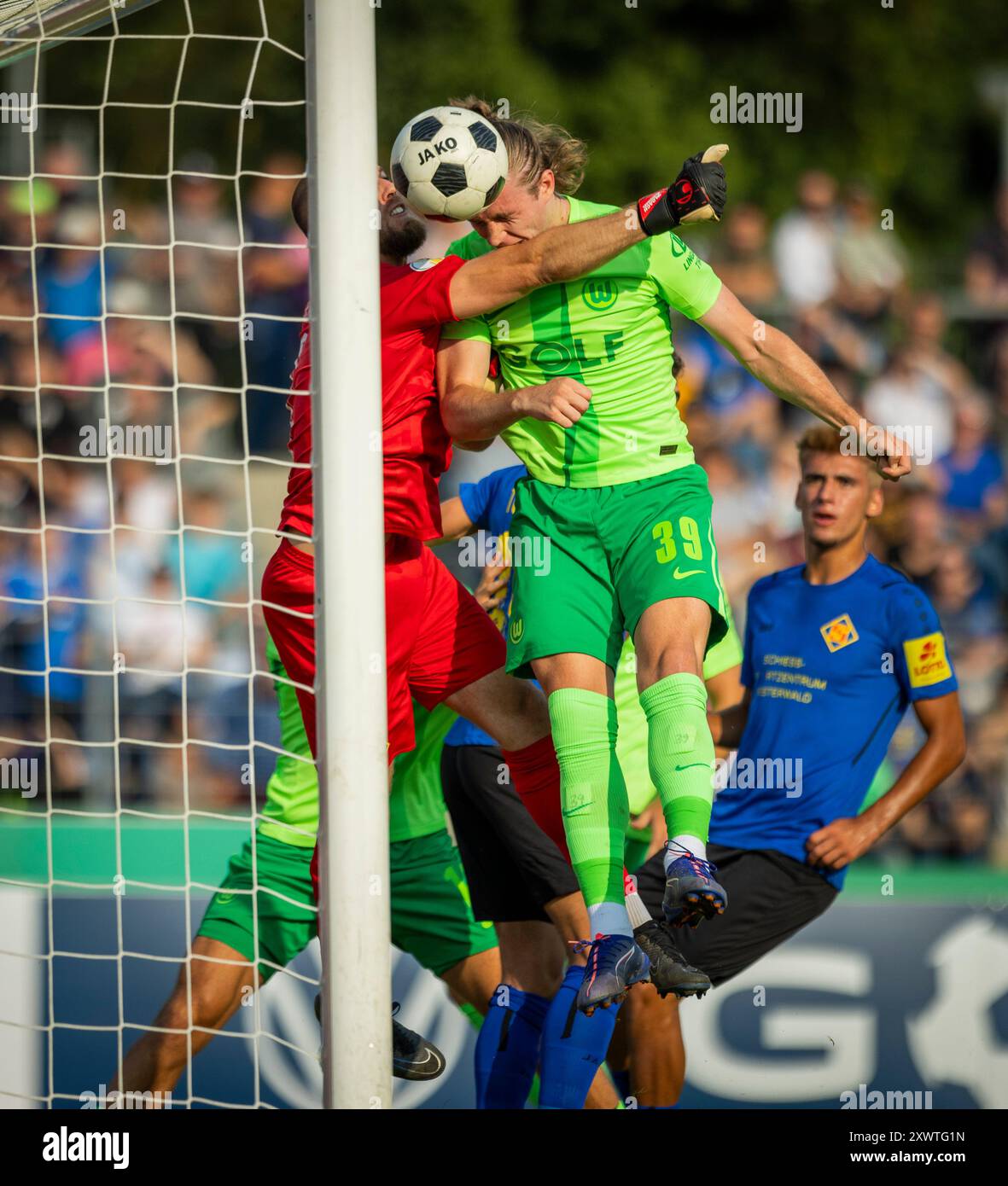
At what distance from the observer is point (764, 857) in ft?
19.6

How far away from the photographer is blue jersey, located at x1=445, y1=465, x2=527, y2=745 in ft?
19.5

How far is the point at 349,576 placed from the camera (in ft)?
13.4

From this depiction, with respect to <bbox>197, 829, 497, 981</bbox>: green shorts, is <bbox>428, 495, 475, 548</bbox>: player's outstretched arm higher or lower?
higher

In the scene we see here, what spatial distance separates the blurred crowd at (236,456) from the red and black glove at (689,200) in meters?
3.42

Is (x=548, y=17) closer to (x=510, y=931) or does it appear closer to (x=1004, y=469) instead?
(x=1004, y=469)

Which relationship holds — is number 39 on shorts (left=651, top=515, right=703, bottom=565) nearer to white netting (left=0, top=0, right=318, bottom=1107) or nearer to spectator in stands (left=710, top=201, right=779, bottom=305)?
white netting (left=0, top=0, right=318, bottom=1107)

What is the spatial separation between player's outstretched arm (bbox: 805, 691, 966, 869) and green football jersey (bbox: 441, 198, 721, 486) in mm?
1670

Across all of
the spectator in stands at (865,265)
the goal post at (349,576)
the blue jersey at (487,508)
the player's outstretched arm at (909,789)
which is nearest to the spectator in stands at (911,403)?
the spectator in stands at (865,265)

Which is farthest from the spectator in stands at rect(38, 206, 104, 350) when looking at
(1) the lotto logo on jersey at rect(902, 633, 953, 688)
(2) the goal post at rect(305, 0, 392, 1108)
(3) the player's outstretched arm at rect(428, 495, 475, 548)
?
(2) the goal post at rect(305, 0, 392, 1108)

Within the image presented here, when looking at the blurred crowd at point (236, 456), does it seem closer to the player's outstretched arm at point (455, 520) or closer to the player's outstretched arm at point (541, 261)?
the player's outstretched arm at point (455, 520)

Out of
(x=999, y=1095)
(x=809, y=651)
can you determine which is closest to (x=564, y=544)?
(x=809, y=651)

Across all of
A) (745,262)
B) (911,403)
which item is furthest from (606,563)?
(745,262)

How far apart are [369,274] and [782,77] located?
12.3 meters

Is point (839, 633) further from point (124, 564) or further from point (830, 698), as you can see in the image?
point (124, 564)
